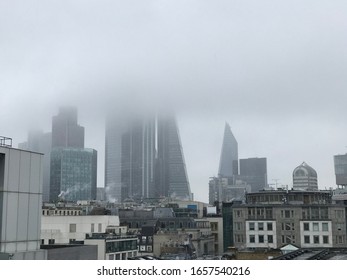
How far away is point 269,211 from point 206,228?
39.6m

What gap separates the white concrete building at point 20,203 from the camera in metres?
22.9

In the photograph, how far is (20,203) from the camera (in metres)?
23.9

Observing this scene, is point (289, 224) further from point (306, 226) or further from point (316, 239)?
point (316, 239)

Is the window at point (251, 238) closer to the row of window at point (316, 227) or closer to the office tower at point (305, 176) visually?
the row of window at point (316, 227)

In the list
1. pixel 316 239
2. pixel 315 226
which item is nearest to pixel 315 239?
pixel 316 239

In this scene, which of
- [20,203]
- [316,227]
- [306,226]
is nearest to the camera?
[20,203]

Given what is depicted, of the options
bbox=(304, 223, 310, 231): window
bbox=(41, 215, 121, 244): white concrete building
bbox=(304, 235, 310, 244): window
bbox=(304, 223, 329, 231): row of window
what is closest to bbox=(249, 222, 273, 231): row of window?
bbox=(304, 223, 310, 231): window

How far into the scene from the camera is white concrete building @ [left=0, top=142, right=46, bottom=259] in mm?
22859

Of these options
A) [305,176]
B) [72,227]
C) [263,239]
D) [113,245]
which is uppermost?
[305,176]

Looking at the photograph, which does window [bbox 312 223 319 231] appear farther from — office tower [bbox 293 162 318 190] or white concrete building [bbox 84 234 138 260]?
office tower [bbox 293 162 318 190]

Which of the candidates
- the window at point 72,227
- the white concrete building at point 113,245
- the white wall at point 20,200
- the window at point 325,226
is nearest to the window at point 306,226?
the window at point 325,226

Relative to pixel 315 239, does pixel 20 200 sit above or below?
above

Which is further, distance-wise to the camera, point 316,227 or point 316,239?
point 316,227

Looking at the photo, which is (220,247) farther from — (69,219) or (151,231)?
(69,219)
